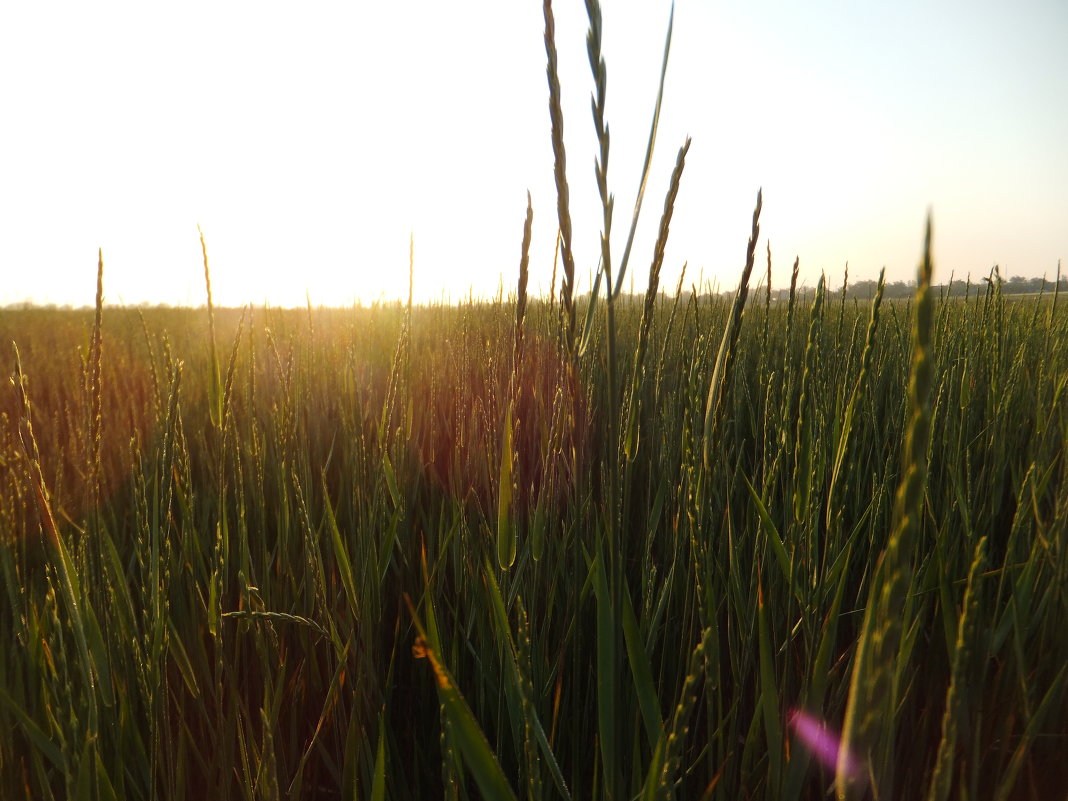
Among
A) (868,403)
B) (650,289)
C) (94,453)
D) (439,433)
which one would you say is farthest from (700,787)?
(439,433)

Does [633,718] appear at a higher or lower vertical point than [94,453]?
lower

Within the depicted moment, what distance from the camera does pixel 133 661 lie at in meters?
0.71

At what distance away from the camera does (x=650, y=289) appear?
40 centimetres

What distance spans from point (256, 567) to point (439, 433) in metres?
0.70

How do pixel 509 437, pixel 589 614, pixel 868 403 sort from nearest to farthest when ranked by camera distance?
pixel 509 437 < pixel 589 614 < pixel 868 403

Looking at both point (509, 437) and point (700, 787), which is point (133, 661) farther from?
point (700, 787)

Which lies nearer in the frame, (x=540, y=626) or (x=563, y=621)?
(x=540, y=626)

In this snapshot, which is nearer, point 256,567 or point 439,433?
point 256,567

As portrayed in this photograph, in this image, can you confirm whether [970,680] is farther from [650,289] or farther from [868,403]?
[868,403]

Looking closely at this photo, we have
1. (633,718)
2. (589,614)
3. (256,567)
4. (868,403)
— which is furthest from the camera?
(868,403)

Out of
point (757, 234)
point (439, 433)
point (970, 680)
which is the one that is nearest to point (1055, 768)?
point (970, 680)

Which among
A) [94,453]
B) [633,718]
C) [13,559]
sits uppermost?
[94,453]

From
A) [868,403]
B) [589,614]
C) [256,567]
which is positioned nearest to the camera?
[589,614]

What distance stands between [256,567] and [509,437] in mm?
761
